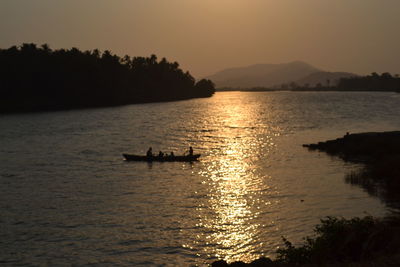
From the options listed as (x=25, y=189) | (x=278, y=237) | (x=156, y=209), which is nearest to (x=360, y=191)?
(x=278, y=237)

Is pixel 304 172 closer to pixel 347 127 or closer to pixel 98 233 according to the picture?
pixel 98 233

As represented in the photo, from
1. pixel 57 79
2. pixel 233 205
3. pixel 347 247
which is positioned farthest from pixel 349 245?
pixel 57 79

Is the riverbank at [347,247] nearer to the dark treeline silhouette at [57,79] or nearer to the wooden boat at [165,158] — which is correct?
the wooden boat at [165,158]

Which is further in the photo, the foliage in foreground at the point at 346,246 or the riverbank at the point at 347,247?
the foliage in foreground at the point at 346,246

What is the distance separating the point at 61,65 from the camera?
165 meters

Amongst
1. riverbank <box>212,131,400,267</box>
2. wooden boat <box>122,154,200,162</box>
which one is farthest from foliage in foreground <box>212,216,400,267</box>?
wooden boat <box>122,154,200,162</box>

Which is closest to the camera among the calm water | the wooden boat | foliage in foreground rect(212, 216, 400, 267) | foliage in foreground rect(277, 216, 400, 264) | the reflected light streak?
foliage in foreground rect(212, 216, 400, 267)

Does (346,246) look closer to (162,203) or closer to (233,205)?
(233,205)

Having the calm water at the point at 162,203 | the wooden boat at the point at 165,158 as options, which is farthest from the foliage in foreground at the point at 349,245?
the wooden boat at the point at 165,158

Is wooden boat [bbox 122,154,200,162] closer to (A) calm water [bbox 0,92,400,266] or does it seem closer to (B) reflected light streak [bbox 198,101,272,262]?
(A) calm water [bbox 0,92,400,266]

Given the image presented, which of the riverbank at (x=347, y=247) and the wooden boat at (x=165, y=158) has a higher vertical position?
the riverbank at (x=347, y=247)

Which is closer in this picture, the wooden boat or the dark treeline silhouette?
the wooden boat

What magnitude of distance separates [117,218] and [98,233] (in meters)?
3.25

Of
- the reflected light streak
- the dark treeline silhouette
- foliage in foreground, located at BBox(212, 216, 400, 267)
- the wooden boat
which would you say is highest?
the dark treeline silhouette
